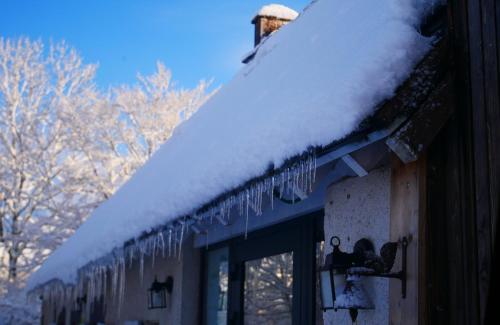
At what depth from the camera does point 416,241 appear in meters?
2.78

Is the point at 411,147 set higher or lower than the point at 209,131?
lower

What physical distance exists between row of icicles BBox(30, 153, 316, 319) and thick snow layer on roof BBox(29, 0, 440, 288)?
7cm

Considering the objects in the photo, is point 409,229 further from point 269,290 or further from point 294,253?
point 269,290

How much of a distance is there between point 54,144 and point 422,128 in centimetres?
1539

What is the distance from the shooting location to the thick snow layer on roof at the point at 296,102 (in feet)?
9.27

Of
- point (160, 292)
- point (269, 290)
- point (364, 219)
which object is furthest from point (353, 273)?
point (160, 292)

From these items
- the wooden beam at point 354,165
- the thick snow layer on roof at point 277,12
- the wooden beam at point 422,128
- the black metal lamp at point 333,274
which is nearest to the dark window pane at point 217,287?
the black metal lamp at point 333,274

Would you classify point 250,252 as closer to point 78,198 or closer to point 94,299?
point 94,299

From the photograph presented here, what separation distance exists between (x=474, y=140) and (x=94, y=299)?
7610 millimetres

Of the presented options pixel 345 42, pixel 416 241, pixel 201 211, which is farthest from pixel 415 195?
pixel 201 211

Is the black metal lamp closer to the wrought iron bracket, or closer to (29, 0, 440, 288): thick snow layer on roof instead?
the wrought iron bracket

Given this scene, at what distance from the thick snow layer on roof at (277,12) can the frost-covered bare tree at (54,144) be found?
8.82 m

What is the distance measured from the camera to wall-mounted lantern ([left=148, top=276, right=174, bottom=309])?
253 inches

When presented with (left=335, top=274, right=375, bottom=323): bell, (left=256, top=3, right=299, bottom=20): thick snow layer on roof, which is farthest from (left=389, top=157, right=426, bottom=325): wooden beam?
(left=256, top=3, right=299, bottom=20): thick snow layer on roof
